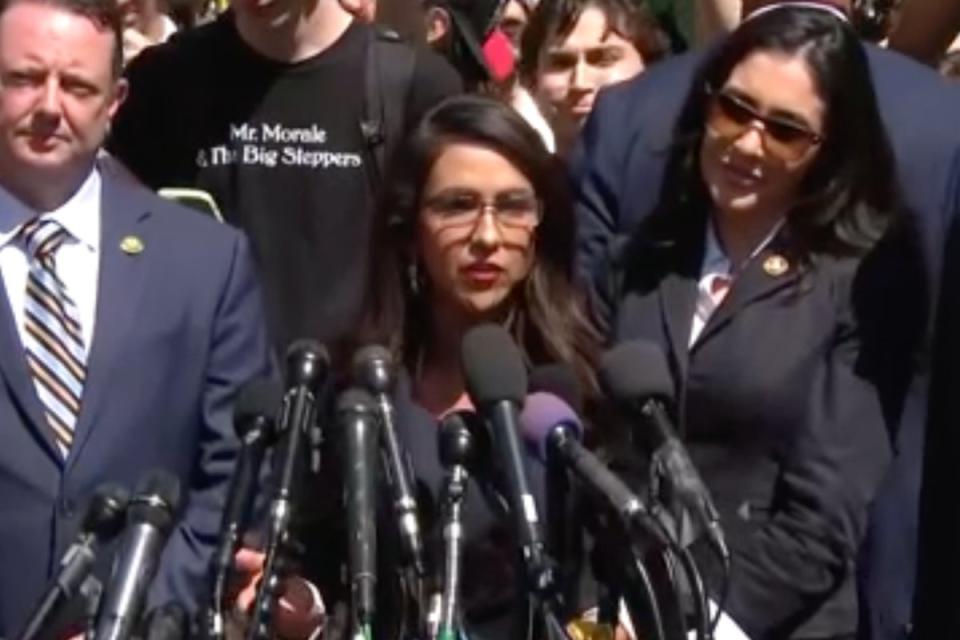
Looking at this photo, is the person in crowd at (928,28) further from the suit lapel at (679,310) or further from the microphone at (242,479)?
the microphone at (242,479)

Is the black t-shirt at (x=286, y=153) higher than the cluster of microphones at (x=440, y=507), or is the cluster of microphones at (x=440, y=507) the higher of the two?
the black t-shirt at (x=286, y=153)

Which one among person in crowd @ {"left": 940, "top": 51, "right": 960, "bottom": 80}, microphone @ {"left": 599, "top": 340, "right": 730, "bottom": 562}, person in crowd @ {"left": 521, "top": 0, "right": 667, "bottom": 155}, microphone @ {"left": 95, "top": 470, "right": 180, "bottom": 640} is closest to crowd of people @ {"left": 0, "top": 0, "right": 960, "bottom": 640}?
microphone @ {"left": 599, "top": 340, "right": 730, "bottom": 562}

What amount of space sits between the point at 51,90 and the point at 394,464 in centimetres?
128

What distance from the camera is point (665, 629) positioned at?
13.0 ft

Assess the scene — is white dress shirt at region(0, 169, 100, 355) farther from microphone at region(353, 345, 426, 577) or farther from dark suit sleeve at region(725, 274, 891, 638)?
dark suit sleeve at region(725, 274, 891, 638)

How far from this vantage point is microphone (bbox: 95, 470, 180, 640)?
3.83 m

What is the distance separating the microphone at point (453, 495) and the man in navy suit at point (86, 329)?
837 millimetres

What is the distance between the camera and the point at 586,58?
7242 mm

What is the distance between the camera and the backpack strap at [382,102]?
5.97 m

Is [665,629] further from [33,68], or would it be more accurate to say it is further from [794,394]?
[33,68]

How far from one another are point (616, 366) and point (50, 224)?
4.36ft

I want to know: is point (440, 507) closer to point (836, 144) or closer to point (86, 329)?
point (86, 329)

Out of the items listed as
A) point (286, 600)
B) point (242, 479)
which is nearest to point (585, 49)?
point (286, 600)

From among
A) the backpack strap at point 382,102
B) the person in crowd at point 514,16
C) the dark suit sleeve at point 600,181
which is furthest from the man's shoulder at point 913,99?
the person in crowd at point 514,16
